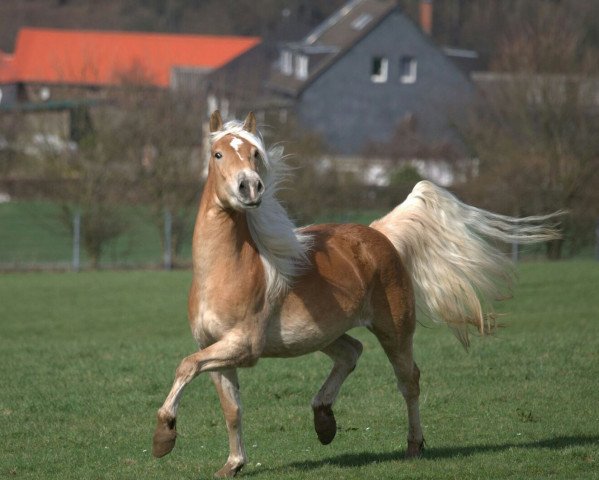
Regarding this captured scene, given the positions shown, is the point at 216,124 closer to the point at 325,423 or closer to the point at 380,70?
the point at 325,423

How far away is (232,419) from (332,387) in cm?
92

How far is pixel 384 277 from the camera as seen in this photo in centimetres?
755

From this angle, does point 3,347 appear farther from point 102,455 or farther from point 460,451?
point 460,451

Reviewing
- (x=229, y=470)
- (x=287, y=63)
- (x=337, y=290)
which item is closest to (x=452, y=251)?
(x=337, y=290)

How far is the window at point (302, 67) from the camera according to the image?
6099 centimetres

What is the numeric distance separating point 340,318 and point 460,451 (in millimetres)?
1375

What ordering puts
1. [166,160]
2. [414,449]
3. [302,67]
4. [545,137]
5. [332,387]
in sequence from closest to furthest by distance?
[414,449] < [332,387] < [166,160] < [545,137] < [302,67]

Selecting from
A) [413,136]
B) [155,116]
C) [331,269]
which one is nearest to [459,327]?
[331,269]

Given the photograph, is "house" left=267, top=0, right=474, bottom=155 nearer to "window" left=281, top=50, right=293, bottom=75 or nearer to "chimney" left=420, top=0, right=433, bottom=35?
"window" left=281, top=50, right=293, bottom=75

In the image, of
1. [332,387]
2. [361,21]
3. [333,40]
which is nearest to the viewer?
[332,387]

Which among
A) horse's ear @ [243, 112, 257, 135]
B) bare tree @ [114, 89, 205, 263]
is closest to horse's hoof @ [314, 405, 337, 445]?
horse's ear @ [243, 112, 257, 135]

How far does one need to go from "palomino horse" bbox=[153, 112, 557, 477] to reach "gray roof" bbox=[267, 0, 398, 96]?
50470 millimetres

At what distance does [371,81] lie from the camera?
6034 centimetres

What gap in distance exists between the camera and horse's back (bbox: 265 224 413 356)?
6859 millimetres
